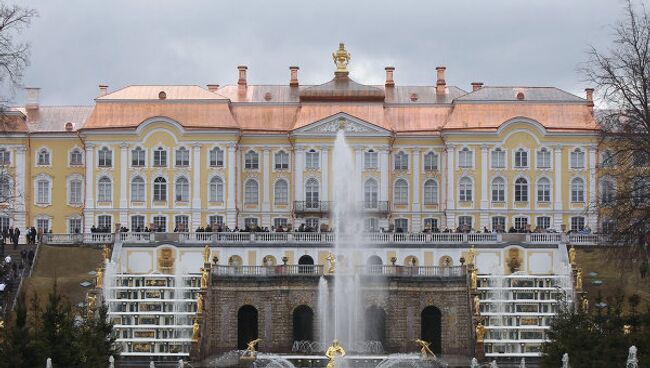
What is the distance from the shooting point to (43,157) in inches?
Result: 3780

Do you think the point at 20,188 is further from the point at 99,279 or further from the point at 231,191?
the point at 99,279

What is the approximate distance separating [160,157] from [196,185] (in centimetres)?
254

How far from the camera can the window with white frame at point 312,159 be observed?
9444 cm

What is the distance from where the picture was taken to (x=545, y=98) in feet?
314

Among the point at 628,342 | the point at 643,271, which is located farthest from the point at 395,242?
the point at 628,342

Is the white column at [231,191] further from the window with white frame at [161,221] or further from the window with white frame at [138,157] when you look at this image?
the window with white frame at [138,157]

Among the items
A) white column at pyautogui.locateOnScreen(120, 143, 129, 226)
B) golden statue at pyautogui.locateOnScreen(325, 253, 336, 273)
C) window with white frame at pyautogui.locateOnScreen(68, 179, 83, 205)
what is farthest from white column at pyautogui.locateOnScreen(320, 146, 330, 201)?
golden statue at pyautogui.locateOnScreen(325, 253, 336, 273)

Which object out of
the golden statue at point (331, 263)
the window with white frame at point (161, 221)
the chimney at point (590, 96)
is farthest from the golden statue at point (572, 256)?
the window with white frame at point (161, 221)

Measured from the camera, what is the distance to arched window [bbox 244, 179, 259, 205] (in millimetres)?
95250

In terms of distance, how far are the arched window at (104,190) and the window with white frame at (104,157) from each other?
80 centimetres

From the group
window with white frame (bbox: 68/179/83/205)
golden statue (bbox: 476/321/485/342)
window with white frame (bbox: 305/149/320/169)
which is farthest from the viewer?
window with white frame (bbox: 68/179/83/205)

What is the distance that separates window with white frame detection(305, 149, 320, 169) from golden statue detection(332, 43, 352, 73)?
18.8 ft

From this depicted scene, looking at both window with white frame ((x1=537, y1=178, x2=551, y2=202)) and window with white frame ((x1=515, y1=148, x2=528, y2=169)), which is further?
window with white frame ((x1=515, y1=148, x2=528, y2=169))

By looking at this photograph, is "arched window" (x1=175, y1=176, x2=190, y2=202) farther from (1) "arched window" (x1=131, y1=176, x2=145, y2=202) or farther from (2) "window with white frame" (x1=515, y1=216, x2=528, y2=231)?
(2) "window with white frame" (x1=515, y1=216, x2=528, y2=231)
